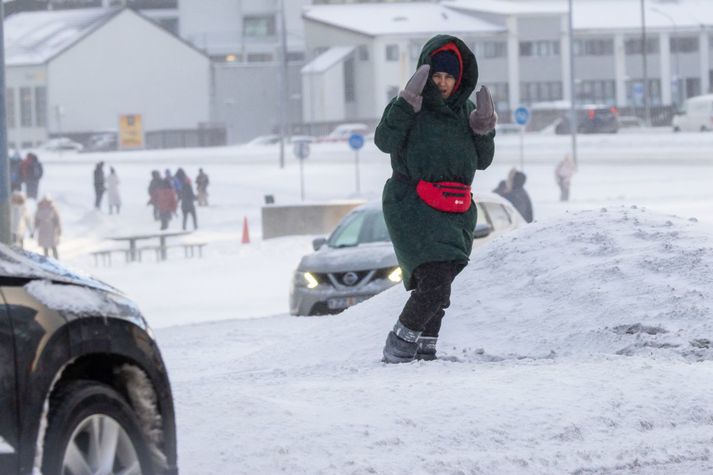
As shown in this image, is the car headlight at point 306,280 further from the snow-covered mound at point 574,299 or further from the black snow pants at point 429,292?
the black snow pants at point 429,292

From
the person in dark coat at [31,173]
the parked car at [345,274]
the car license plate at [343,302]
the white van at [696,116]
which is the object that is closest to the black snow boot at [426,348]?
the parked car at [345,274]

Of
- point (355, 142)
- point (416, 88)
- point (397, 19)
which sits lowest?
point (416, 88)

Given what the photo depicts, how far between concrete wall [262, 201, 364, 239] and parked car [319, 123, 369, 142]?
158 feet

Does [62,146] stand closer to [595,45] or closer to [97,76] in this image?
[97,76]

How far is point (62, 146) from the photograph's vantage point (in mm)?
88000

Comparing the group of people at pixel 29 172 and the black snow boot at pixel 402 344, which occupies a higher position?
the group of people at pixel 29 172

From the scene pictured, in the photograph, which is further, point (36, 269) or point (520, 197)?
point (520, 197)

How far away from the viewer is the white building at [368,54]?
101625 millimetres

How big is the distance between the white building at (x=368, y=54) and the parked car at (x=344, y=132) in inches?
285

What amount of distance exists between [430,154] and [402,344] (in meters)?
1.03

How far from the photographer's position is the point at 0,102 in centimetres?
1459

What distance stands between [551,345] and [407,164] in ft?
5.02

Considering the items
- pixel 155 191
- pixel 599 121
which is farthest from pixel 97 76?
pixel 155 191

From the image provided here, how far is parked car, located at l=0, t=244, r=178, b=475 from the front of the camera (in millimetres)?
4992
